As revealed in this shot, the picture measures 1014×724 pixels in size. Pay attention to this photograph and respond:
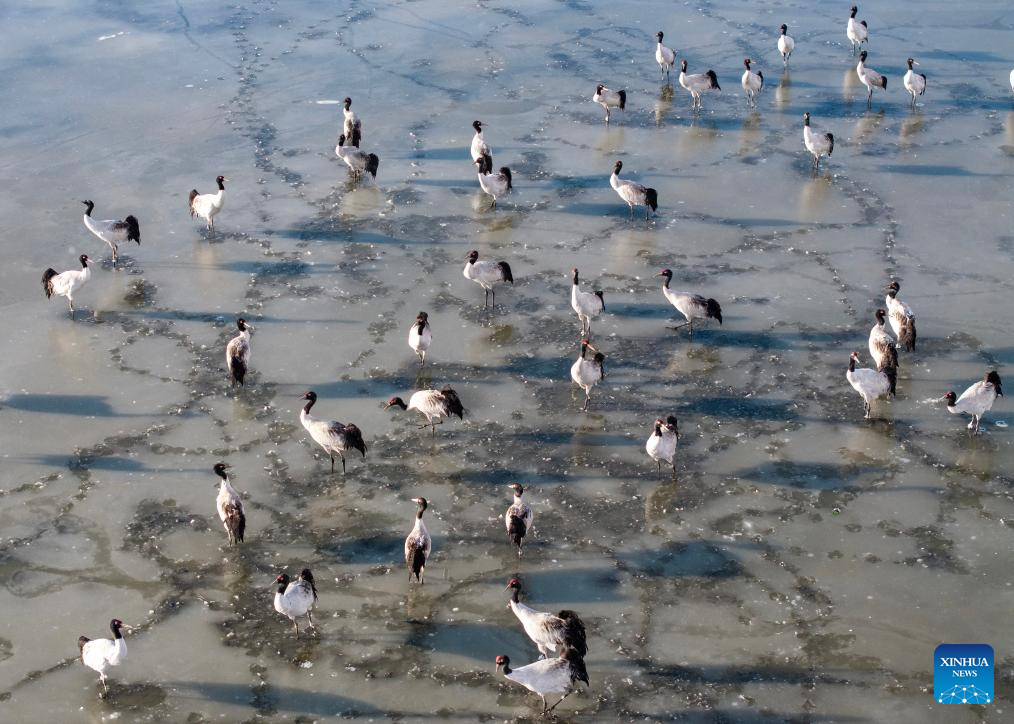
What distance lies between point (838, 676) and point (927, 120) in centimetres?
1500

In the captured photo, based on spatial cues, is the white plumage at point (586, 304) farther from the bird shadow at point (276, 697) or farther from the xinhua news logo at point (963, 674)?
the bird shadow at point (276, 697)

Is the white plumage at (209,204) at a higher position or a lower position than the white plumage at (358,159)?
lower

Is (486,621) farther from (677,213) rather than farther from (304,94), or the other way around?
(304,94)

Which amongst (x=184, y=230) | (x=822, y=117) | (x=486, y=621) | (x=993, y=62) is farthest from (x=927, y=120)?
(x=486, y=621)

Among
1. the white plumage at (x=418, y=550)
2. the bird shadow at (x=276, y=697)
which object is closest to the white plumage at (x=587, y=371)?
the white plumage at (x=418, y=550)

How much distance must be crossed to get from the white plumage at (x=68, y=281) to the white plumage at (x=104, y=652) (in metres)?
6.85

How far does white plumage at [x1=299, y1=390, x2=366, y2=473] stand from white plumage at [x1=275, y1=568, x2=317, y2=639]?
2286 mm

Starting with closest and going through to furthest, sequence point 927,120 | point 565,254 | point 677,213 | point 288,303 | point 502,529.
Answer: point 502,529 → point 288,303 → point 565,254 → point 677,213 → point 927,120

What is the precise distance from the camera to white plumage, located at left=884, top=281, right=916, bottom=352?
563 inches

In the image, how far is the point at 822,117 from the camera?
22.0m

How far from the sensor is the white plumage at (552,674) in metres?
9.23

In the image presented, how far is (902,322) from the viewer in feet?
47.3

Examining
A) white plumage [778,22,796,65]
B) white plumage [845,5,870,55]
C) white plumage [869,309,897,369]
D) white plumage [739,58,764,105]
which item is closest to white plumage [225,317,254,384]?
white plumage [869,309,897,369]

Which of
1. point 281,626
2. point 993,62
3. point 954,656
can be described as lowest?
point 281,626
